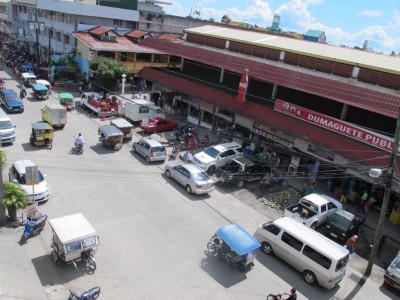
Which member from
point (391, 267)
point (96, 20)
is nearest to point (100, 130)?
point (391, 267)

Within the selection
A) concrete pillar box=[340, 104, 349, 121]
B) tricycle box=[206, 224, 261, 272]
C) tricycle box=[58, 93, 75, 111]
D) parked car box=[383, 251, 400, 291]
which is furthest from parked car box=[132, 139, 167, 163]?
parked car box=[383, 251, 400, 291]

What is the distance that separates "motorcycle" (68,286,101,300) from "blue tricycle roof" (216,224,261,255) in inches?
222

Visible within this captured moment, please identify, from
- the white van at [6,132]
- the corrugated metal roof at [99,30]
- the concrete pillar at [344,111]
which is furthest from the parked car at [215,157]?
the corrugated metal roof at [99,30]

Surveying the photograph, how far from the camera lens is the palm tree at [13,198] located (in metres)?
15.6

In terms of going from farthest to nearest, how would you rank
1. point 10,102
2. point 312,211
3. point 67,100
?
point 67,100, point 10,102, point 312,211

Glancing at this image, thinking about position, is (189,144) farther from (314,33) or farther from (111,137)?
(314,33)

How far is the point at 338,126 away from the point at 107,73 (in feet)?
87.9

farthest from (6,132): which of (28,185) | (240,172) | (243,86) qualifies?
(243,86)

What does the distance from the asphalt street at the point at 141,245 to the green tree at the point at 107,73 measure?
1667 centimetres

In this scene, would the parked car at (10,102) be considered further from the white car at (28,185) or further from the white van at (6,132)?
the white car at (28,185)

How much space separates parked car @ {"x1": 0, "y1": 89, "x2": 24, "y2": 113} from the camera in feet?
103

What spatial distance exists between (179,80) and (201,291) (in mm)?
25044

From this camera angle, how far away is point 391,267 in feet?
51.3

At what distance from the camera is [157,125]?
1260 inches
